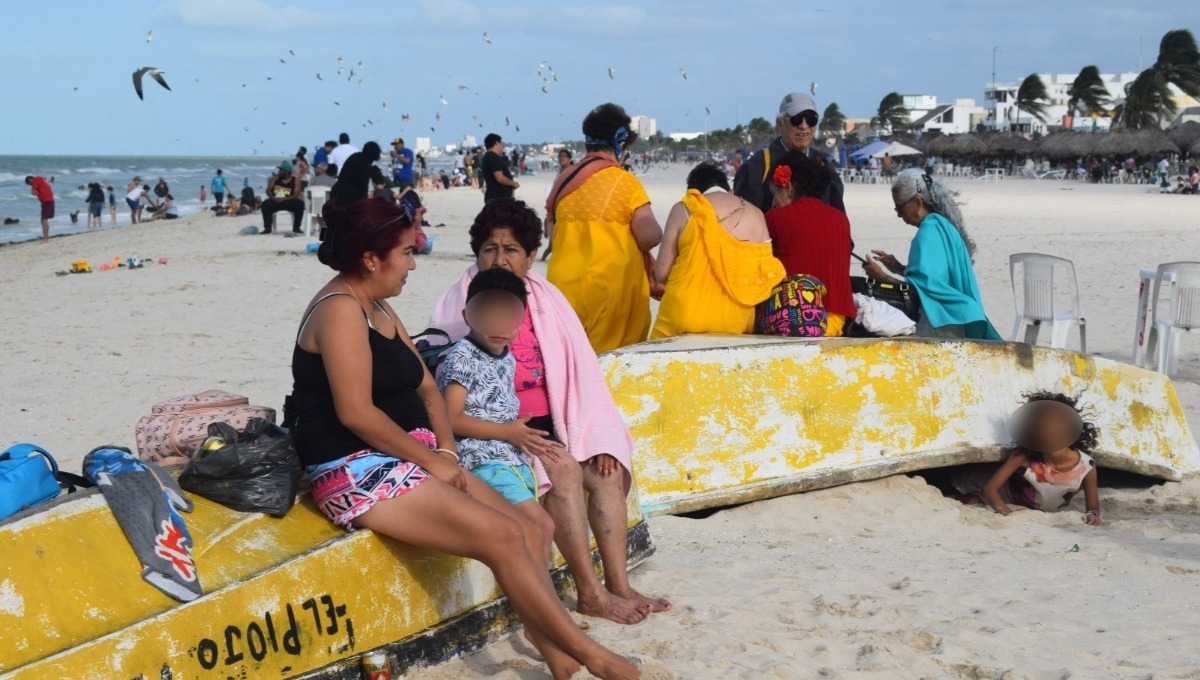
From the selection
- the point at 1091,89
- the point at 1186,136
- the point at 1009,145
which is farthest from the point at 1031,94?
the point at 1186,136

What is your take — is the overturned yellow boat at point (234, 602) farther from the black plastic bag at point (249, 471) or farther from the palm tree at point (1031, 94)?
the palm tree at point (1031, 94)

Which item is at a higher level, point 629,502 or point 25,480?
point 25,480

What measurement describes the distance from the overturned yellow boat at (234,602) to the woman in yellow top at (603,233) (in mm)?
2089

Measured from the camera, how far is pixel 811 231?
603cm

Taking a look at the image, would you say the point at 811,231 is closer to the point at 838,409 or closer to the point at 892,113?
the point at 838,409

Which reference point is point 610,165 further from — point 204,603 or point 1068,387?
point 204,603

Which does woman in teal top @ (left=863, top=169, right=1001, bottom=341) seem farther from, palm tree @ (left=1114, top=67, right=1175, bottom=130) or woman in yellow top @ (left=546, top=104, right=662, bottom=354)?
palm tree @ (left=1114, top=67, right=1175, bottom=130)

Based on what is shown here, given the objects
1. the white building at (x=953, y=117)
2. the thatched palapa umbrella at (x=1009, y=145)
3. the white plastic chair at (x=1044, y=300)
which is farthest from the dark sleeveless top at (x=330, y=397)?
the white building at (x=953, y=117)

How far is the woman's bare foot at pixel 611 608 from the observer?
13.4 ft

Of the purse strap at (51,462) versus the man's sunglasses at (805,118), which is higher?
the man's sunglasses at (805,118)

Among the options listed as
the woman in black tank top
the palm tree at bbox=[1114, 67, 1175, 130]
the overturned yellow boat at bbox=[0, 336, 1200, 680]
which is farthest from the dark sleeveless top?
the palm tree at bbox=[1114, 67, 1175, 130]

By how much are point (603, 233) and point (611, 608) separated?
2173 millimetres

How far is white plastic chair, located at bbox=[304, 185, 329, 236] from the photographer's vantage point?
18.6 meters

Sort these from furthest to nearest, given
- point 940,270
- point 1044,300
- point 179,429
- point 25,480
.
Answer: point 1044,300, point 940,270, point 179,429, point 25,480
